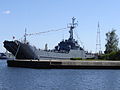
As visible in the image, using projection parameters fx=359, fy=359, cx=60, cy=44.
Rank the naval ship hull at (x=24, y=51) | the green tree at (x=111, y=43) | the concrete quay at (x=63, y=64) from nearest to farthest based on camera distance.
Result: the concrete quay at (x=63, y=64) → the naval ship hull at (x=24, y=51) → the green tree at (x=111, y=43)

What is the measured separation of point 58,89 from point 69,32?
9105 cm

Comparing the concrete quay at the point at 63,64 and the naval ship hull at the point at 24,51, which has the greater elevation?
the naval ship hull at the point at 24,51

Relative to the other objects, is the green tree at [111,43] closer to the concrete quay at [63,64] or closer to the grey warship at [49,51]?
the grey warship at [49,51]

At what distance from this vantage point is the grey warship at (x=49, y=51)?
108312 millimetres

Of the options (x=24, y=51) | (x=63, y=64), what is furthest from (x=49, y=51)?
(x=63, y=64)

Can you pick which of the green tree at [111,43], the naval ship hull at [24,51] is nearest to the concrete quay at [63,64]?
the naval ship hull at [24,51]

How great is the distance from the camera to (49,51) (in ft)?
396

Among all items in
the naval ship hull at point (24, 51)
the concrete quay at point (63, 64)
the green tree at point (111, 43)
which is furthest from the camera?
the green tree at point (111, 43)

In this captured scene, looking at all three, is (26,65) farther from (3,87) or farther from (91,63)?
(3,87)

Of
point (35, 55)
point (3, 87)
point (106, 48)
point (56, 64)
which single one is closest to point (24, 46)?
point (35, 55)

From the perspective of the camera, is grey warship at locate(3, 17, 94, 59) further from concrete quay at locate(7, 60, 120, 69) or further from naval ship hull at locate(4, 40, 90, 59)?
concrete quay at locate(7, 60, 120, 69)

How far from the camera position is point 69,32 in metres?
134

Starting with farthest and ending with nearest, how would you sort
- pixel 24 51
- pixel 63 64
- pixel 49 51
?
pixel 49 51
pixel 24 51
pixel 63 64

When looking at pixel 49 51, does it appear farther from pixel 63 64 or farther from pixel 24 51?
pixel 63 64
